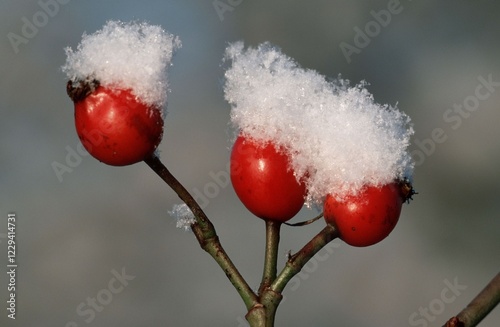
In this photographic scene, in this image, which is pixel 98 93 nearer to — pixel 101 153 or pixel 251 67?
pixel 101 153

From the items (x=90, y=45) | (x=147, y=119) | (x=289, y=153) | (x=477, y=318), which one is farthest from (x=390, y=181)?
(x=90, y=45)

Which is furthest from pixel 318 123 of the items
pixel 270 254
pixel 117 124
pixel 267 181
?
pixel 117 124

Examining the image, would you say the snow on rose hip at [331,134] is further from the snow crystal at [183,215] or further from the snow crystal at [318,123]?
the snow crystal at [183,215]

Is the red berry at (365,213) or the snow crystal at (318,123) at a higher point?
the snow crystal at (318,123)

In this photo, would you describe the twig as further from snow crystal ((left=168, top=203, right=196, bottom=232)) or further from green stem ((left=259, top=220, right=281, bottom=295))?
snow crystal ((left=168, top=203, right=196, bottom=232))

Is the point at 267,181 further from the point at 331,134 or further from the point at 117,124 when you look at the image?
the point at 117,124

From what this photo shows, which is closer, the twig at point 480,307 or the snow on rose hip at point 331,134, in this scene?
the twig at point 480,307

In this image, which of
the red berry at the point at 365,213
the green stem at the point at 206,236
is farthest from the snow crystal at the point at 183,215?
the red berry at the point at 365,213
